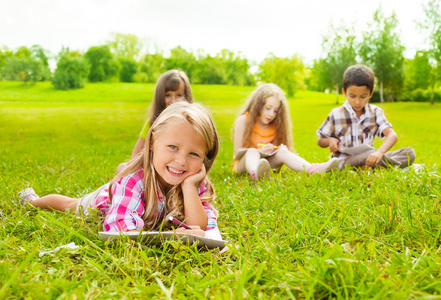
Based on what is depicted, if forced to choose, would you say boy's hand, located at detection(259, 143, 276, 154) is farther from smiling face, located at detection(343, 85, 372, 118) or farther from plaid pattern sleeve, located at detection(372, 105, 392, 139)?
plaid pattern sleeve, located at detection(372, 105, 392, 139)

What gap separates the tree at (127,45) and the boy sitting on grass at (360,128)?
31417 millimetres

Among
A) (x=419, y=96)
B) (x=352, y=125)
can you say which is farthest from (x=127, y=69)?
(x=352, y=125)

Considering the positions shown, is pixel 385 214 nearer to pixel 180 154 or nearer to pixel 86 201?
pixel 180 154

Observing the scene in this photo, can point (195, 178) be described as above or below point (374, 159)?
above

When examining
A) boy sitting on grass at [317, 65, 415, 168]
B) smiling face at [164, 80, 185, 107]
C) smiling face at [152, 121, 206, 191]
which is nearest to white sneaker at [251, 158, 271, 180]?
boy sitting on grass at [317, 65, 415, 168]

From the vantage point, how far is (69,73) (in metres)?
20.8

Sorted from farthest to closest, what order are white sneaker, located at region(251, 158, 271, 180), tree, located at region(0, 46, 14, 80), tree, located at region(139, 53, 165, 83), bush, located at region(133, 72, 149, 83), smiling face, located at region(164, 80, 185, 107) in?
tree, located at region(139, 53, 165, 83) → bush, located at region(133, 72, 149, 83) → tree, located at region(0, 46, 14, 80) → smiling face, located at region(164, 80, 185, 107) → white sneaker, located at region(251, 158, 271, 180)

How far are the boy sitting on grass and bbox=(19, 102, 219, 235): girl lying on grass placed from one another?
2498mm

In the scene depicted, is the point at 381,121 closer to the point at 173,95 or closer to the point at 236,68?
the point at 173,95

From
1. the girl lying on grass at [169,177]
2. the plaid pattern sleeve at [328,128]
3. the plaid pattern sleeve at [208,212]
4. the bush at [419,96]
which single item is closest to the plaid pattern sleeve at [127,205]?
the girl lying on grass at [169,177]

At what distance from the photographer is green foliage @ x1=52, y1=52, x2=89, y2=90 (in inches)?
799

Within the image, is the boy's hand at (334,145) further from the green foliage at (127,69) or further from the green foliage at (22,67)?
the green foliage at (127,69)

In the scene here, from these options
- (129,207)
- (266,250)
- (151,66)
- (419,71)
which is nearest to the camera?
(266,250)

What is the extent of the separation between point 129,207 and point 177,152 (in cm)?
45
